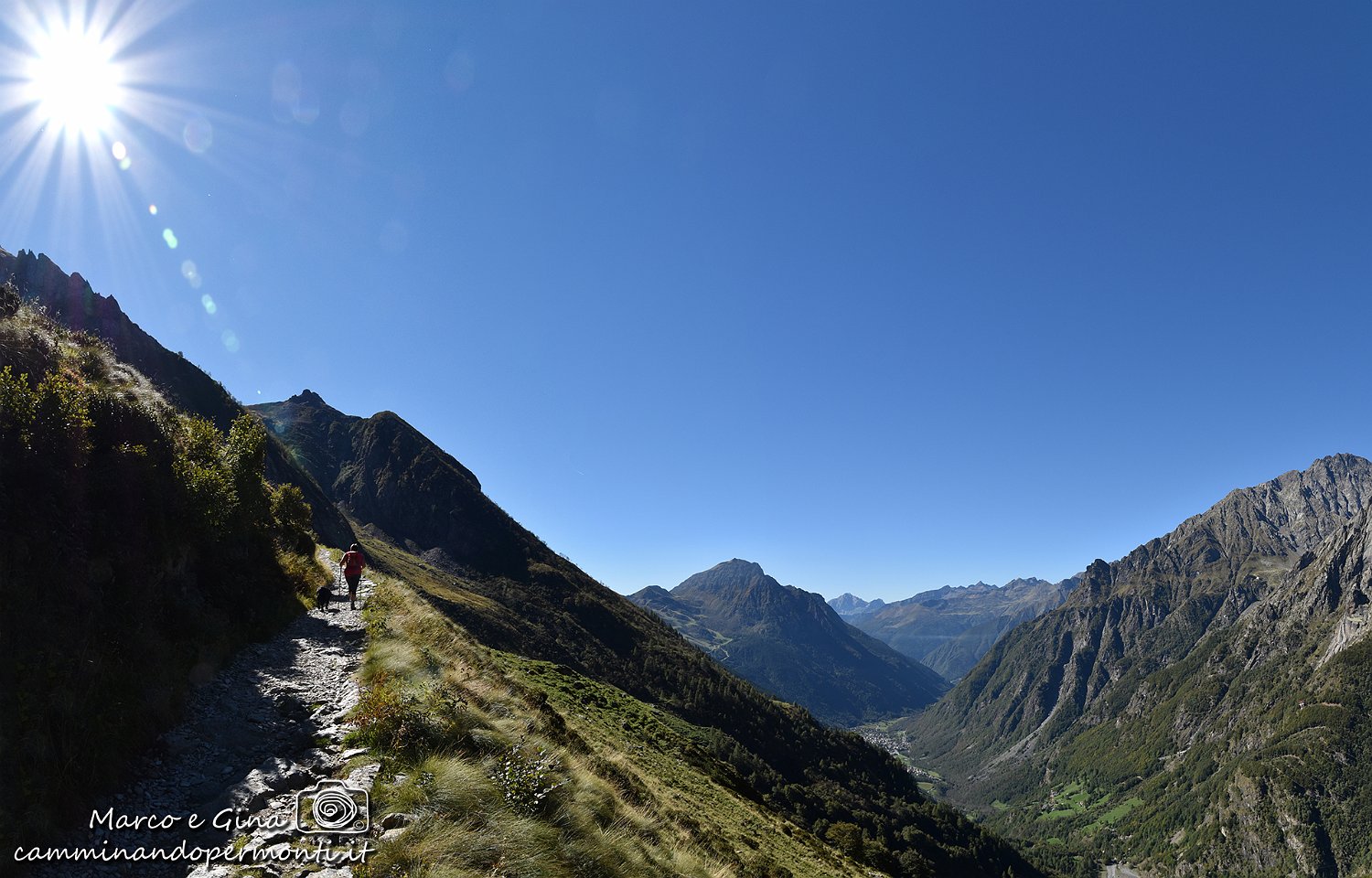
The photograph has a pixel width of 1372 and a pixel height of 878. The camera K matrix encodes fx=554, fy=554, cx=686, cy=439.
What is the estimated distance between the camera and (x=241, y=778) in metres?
12.2

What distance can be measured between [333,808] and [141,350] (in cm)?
19827

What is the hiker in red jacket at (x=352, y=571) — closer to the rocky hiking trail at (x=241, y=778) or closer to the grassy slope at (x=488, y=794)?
the grassy slope at (x=488, y=794)

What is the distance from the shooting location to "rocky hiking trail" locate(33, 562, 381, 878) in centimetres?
989

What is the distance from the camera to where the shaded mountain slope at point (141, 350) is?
129 meters

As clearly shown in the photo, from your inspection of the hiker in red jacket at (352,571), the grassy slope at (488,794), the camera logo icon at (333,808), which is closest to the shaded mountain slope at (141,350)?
the hiker in red jacket at (352,571)

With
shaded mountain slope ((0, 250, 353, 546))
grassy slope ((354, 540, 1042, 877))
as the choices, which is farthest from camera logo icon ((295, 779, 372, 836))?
shaded mountain slope ((0, 250, 353, 546))

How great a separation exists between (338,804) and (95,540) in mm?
11320

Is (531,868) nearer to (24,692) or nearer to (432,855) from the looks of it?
(432,855)

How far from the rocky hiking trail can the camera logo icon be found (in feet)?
0.45

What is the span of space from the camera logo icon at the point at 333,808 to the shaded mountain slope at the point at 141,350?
12517cm

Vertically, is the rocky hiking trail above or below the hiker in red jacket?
below

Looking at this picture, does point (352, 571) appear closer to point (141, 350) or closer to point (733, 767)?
point (733, 767)

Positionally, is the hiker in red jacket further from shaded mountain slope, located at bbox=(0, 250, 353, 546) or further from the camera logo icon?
shaded mountain slope, located at bbox=(0, 250, 353, 546)

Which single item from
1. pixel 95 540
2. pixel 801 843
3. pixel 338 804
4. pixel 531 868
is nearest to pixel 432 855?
pixel 531 868
